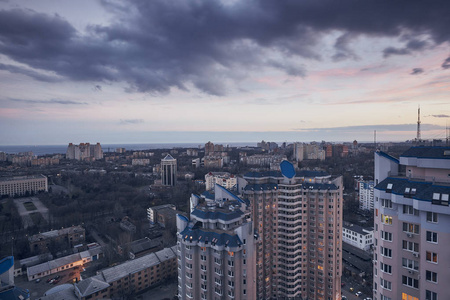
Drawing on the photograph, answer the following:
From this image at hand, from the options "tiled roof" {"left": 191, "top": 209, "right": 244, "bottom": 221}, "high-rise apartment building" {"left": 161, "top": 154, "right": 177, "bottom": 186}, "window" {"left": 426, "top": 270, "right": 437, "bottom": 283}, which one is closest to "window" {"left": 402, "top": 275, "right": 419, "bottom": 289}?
"window" {"left": 426, "top": 270, "right": 437, "bottom": 283}

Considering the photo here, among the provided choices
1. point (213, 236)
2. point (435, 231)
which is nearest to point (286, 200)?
point (213, 236)

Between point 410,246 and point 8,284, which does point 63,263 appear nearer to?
point 8,284

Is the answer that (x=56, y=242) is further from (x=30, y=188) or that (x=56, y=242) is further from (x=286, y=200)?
(x=30, y=188)

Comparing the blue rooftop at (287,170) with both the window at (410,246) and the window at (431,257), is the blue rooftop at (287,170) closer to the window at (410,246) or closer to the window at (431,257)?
the window at (410,246)

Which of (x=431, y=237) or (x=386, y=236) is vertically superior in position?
(x=431, y=237)

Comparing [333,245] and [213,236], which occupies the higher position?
[213,236]

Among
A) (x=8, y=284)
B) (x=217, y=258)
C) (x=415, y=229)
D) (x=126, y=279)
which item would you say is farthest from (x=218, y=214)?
(x=126, y=279)

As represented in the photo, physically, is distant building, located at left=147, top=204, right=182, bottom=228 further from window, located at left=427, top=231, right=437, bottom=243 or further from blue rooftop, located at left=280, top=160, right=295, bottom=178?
window, located at left=427, top=231, right=437, bottom=243

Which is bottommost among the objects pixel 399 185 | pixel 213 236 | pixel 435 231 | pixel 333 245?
pixel 333 245
